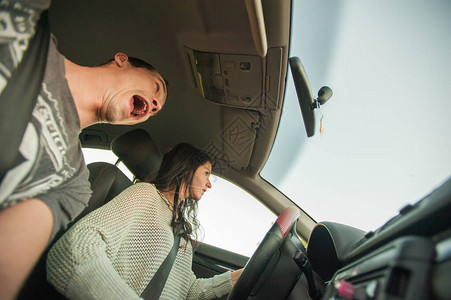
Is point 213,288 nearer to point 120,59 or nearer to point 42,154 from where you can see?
point 42,154

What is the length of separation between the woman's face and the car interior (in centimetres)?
22

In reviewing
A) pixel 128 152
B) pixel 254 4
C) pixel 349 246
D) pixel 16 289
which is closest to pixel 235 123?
pixel 128 152

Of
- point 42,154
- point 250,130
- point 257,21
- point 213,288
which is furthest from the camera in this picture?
point 250,130

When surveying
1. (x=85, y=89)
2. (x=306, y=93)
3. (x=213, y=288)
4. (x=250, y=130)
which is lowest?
(x=213, y=288)

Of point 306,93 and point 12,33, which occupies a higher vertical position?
point 12,33

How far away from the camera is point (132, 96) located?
36.6 inches

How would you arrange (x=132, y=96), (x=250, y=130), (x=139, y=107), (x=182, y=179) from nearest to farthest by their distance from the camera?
1. (x=132, y=96)
2. (x=139, y=107)
3. (x=250, y=130)
4. (x=182, y=179)

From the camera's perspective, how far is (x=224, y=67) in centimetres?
104

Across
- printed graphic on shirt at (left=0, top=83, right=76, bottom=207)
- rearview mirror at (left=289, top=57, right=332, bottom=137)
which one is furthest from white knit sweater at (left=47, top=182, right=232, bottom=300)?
rearview mirror at (left=289, top=57, right=332, bottom=137)

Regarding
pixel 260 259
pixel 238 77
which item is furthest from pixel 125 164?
pixel 260 259

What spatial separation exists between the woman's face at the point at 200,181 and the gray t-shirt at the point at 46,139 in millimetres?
845

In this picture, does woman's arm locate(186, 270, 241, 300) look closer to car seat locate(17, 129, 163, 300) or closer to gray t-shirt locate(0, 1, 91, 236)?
car seat locate(17, 129, 163, 300)

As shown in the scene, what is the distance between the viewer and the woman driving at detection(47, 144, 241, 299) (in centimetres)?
73

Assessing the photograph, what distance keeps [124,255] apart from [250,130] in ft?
3.33
